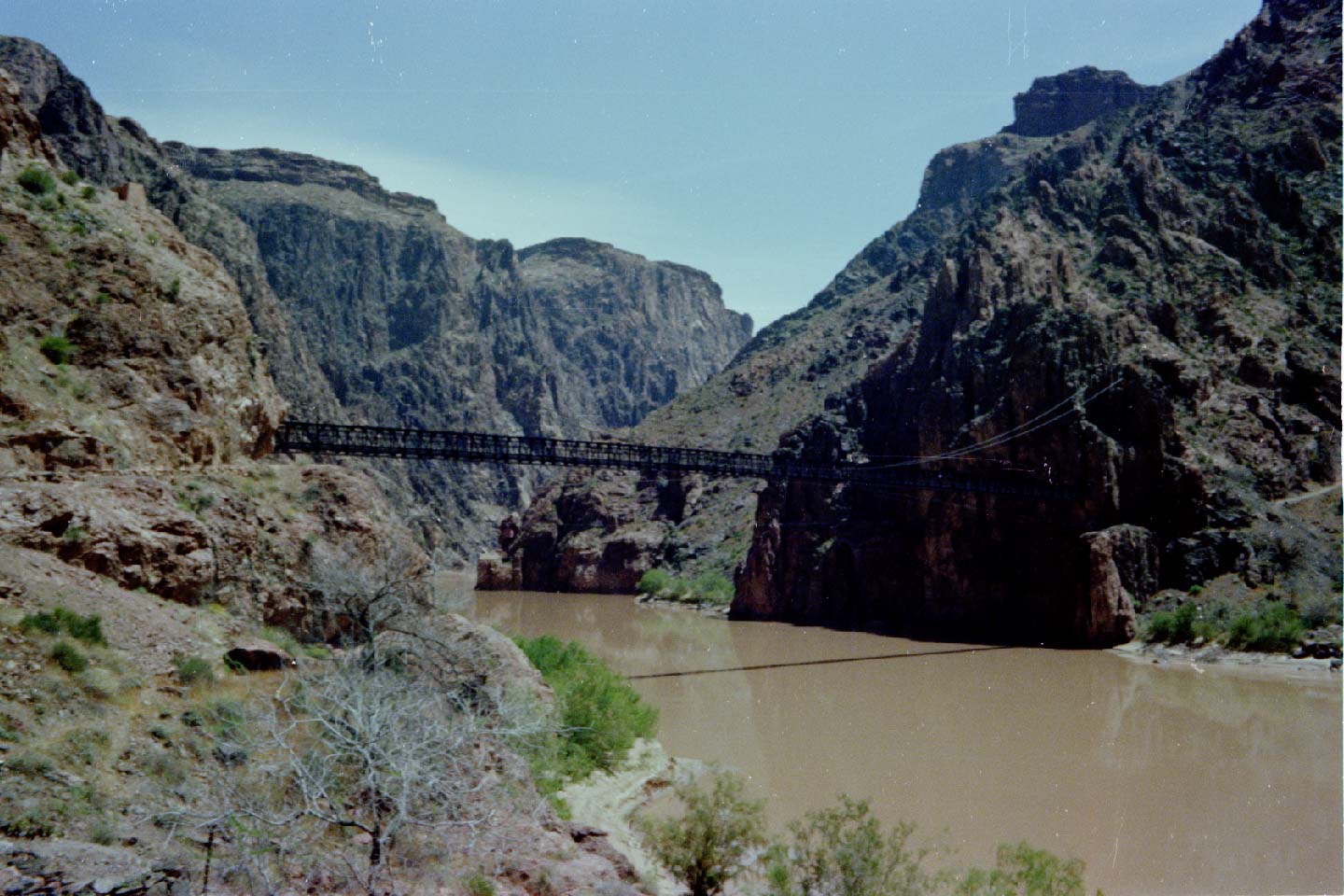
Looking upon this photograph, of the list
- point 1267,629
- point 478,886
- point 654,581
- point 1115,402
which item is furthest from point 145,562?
point 654,581

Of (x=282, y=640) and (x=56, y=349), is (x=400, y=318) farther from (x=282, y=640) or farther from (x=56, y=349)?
(x=282, y=640)

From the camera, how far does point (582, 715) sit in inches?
662

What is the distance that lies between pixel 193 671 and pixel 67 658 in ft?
4.31

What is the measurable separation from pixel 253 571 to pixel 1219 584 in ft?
106

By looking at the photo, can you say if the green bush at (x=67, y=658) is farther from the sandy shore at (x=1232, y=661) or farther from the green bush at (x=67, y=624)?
the sandy shore at (x=1232, y=661)

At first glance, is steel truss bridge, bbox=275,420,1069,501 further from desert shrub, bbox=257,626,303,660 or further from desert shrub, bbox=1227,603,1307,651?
desert shrub, bbox=257,626,303,660

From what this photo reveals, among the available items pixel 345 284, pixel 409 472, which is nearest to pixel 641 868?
pixel 409 472

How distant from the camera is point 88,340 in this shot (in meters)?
14.0

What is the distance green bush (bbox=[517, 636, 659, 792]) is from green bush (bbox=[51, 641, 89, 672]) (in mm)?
5467

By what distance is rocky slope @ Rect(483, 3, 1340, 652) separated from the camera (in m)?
37.3

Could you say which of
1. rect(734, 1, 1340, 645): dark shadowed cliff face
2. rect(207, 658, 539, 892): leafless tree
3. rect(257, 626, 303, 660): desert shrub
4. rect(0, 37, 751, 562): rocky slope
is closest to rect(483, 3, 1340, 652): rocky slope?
rect(734, 1, 1340, 645): dark shadowed cliff face

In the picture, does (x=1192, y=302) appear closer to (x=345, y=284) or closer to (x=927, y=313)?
(x=927, y=313)

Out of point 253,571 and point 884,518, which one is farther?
point 884,518

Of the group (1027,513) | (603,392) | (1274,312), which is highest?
(603,392)
